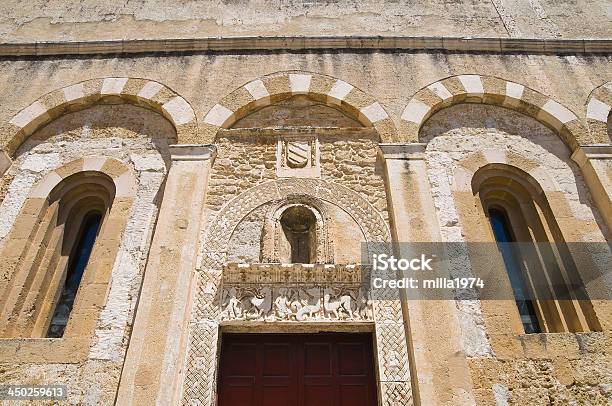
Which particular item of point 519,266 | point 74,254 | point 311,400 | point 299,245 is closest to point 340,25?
point 299,245

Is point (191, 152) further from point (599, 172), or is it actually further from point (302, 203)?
point (599, 172)

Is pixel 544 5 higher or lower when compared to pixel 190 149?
higher

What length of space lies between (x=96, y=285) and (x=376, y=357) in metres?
3.50

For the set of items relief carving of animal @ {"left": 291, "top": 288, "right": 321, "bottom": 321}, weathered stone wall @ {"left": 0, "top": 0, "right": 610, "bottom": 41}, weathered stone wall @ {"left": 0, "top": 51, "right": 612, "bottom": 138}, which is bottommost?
relief carving of animal @ {"left": 291, "top": 288, "right": 321, "bottom": 321}

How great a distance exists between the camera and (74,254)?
6.52 meters

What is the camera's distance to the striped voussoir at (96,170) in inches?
257

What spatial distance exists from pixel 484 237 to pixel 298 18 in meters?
5.59

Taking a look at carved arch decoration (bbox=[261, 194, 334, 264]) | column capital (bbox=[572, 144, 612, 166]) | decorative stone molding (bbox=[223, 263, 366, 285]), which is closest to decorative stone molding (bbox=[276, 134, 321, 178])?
carved arch decoration (bbox=[261, 194, 334, 264])

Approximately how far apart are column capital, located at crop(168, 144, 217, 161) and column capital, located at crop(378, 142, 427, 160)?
2437 millimetres

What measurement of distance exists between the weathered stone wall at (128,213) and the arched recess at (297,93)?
814 mm

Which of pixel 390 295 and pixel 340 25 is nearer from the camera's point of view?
pixel 390 295

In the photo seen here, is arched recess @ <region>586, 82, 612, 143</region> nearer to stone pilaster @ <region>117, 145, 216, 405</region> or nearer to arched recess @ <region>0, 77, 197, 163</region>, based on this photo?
stone pilaster @ <region>117, 145, 216, 405</region>

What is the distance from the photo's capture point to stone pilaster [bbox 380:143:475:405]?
4.75m

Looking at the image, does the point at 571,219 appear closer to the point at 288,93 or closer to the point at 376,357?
the point at 376,357
